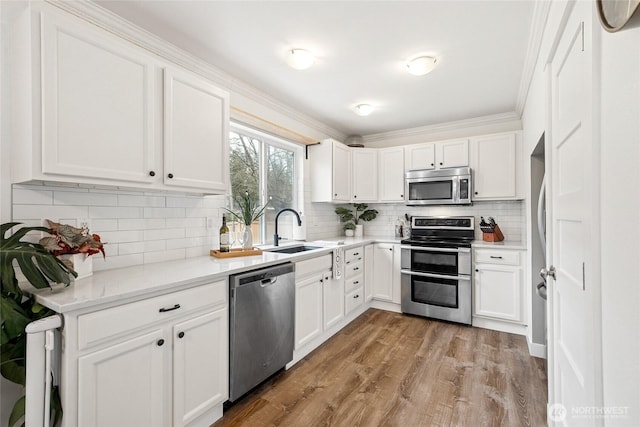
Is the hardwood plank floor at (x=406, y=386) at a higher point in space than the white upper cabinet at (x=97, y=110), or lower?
lower

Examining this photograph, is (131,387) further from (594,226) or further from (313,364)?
(594,226)

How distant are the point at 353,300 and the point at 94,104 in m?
2.95

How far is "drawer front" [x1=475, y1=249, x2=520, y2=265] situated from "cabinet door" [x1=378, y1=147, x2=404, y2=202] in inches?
48.6

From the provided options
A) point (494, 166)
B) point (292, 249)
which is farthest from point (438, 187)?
point (292, 249)

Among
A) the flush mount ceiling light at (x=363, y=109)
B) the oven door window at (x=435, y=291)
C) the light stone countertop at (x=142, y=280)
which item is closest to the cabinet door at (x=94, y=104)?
the light stone countertop at (x=142, y=280)

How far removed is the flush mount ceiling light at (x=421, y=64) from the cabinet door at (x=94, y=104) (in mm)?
1897

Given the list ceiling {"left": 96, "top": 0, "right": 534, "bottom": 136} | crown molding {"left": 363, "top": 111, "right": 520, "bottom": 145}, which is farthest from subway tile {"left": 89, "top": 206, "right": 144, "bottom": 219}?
crown molding {"left": 363, "top": 111, "right": 520, "bottom": 145}

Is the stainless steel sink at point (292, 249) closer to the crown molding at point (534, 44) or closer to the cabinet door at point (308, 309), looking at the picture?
the cabinet door at point (308, 309)

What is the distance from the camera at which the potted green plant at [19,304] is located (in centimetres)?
119

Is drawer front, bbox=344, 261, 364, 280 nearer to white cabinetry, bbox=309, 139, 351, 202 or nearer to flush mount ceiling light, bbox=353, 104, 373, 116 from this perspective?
white cabinetry, bbox=309, 139, 351, 202

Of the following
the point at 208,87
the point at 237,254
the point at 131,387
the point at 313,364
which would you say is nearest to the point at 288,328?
the point at 313,364

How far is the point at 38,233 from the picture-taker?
60.5 inches

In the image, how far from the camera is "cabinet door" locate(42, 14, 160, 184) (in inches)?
54.9

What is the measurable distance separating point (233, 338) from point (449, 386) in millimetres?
1630
